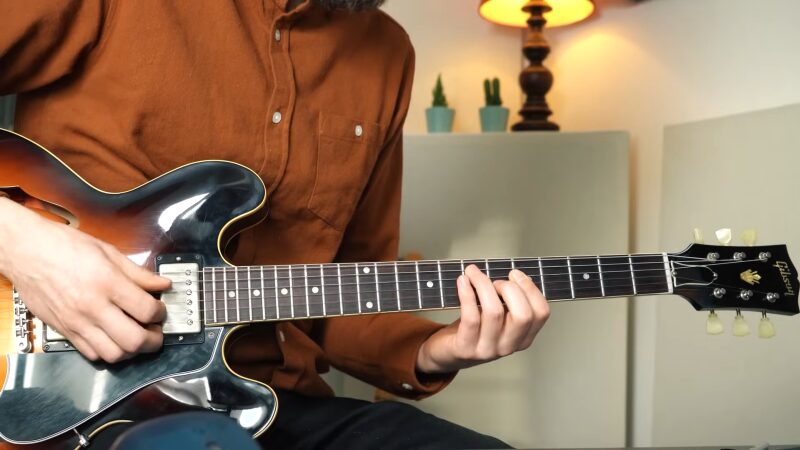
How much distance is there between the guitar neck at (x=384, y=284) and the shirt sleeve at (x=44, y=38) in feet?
1.05

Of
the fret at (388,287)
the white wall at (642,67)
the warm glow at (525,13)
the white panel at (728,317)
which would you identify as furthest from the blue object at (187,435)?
the warm glow at (525,13)

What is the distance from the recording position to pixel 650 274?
910mm

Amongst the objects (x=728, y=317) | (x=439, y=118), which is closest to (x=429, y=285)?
(x=728, y=317)

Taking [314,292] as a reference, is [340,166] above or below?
above

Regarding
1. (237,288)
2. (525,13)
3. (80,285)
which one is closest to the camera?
(80,285)

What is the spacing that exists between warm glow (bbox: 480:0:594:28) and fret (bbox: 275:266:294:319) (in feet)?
4.14

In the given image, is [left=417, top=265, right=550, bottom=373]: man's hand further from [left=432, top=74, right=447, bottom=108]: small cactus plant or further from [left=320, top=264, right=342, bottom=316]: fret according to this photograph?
[left=432, top=74, right=447, bottom=108]: small cactus plant

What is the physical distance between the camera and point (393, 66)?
3.82 feet

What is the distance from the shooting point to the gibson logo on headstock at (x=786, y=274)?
0.90 m

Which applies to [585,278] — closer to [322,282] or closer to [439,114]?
[322,282]

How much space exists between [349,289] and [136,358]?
0.25 metres

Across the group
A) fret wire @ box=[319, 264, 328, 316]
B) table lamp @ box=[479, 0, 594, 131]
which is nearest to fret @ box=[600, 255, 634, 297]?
fret wire @ box=[319, 264, 328, 316]

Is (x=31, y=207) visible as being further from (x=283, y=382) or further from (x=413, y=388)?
(x=413, y=388)

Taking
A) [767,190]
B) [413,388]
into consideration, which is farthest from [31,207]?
[767,190]
